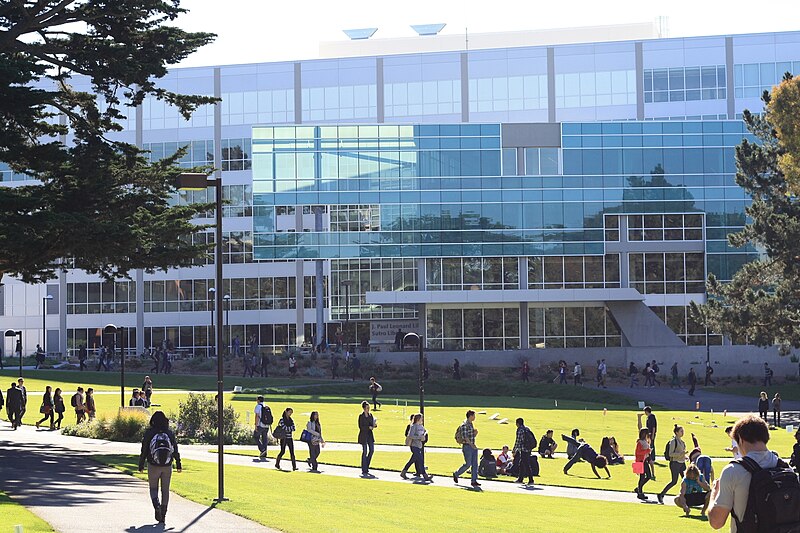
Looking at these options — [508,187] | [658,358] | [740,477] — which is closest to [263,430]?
[740,477]

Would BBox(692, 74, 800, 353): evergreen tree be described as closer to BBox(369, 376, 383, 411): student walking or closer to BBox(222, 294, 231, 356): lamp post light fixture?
BBox(369, 376, 383, 411): student walking

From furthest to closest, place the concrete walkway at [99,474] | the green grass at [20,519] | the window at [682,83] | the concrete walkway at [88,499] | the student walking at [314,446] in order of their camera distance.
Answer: the window at [682,83], the student walking at [314,446], the concrete walkway at [99,474], the concrete walkway at [88,499], the green grass at [20,519]

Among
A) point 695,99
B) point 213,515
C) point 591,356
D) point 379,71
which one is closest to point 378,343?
point 591,356

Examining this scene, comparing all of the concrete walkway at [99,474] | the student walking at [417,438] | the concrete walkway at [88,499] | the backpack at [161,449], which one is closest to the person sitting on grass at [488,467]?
the concrete walkway at [99,474]

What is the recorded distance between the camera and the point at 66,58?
28.1m

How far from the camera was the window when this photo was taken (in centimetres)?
8156

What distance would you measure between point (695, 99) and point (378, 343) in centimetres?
2973

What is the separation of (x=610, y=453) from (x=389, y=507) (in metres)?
11.7

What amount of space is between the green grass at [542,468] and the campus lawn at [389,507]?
113 inches

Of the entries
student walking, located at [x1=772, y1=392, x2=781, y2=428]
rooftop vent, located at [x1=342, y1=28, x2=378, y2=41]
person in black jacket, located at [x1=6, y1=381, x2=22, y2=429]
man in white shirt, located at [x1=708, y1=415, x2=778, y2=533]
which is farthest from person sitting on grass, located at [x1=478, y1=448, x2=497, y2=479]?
rooftop vent, located at [x1=342, y1=28, x2=378, y2=41]

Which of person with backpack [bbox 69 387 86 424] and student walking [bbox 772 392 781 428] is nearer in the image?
person with backpack [bbox 69 387 86 424]

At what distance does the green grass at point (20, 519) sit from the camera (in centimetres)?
1386

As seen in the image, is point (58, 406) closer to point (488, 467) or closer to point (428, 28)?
point (488, 467)

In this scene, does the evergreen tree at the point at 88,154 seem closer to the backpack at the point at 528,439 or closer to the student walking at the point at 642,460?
the backpack at the point at 528,439
